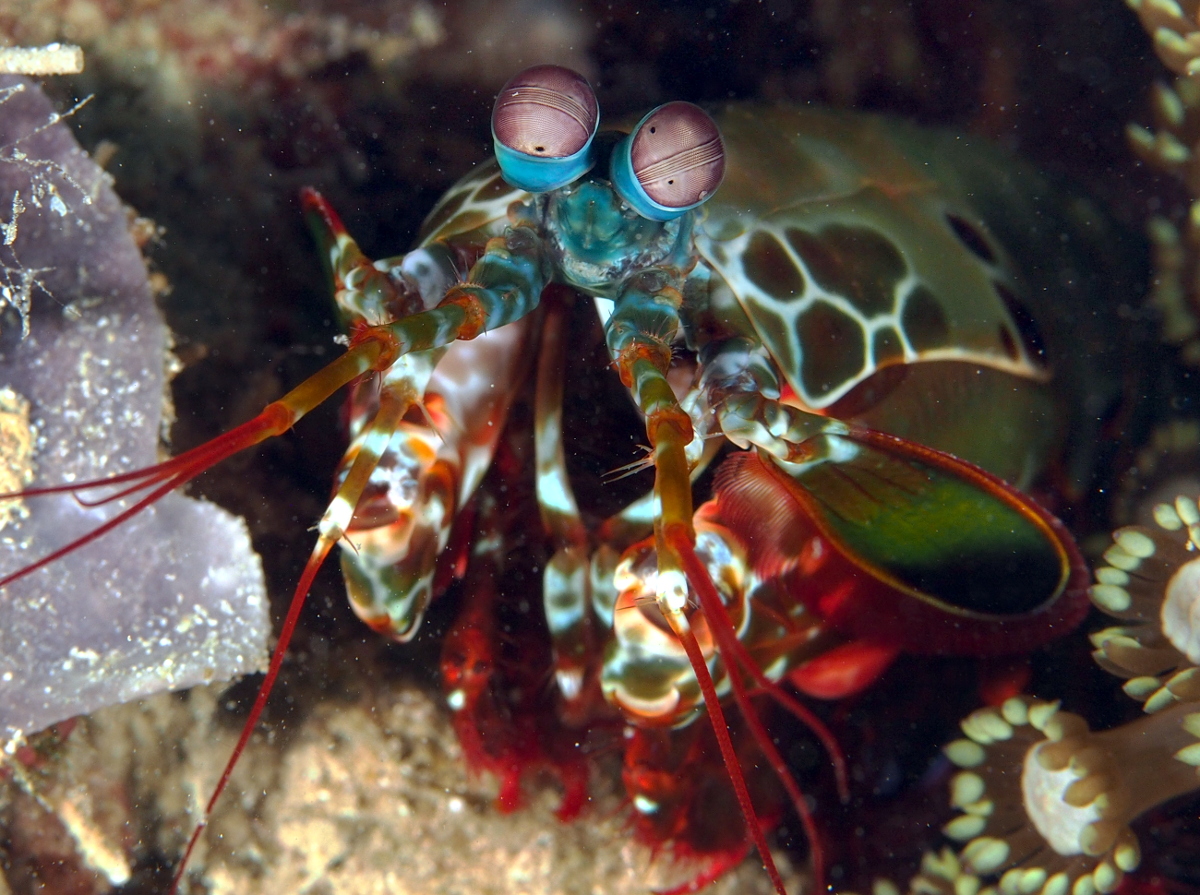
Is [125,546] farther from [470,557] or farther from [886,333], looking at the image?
[886,333]

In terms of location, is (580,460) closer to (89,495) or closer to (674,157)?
(674,157)

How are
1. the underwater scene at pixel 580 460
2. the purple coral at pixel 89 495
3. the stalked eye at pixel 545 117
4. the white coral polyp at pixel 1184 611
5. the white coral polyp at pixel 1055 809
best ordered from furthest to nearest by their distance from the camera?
the white coral polyp at pixel 1055 809 < the white coral polyp at pixel 1184 611 < the purple coral at pixel 89 495 < the underwater scene at pixel 580 460 < the stalked eye at pixel 545 117

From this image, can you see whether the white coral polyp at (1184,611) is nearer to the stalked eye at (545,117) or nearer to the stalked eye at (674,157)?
the stalked eye at (674,157)

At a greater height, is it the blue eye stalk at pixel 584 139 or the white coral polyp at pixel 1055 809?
the blue eye stalk at pixel 584 139

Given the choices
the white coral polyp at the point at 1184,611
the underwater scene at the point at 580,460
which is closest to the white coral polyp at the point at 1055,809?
the underwater scene at the point at 580,460

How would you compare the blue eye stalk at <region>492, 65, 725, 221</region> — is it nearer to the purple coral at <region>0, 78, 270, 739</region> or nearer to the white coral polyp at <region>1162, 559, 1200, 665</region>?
the purple coral at <region>0, 78, 270, 739</region>

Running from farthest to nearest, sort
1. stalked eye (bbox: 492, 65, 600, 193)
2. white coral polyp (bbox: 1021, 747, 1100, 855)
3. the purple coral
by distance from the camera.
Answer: white coral polyp (bbox: 1021, 747, 1100, 855) < the purple coral < stalked eye (bbox: 492, 65, 600, 193)

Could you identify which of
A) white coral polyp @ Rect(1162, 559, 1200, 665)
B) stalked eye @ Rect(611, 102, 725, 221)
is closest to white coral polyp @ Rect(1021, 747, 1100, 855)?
white coral polyp @ Rect(1162, 559, 1200, 665)
